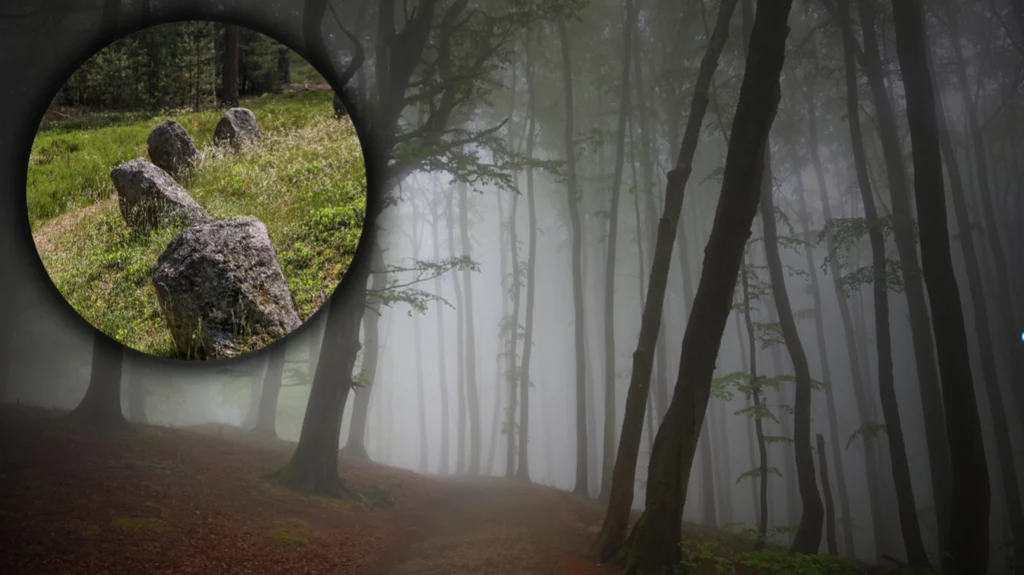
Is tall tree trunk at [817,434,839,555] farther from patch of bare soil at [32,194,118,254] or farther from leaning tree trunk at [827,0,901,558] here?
patch of bare soil at [32,194,118,254]

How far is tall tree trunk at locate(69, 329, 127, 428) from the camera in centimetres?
221

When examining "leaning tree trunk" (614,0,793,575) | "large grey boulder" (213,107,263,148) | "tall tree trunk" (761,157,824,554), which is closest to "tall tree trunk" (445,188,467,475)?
"leaning tree trunk" (614,0,793,575)

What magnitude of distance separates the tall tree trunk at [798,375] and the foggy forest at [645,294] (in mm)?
12

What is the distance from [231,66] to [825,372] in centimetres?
348

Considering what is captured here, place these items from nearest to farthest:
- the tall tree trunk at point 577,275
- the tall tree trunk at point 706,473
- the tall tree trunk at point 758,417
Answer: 1. the tall tree trunk at point 758,417
2. the tall tree trunk at point 577,275
3. the tall tree trunk at point 706,473

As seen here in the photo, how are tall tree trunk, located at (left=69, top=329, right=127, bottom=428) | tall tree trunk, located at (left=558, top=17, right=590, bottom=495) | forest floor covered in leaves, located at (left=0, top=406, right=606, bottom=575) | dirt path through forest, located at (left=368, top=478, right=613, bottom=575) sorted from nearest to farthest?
1. forest floor covered in leaves, located at (left=0, top=406, right=606, bottom=575)
2. dirt path through forest, located at (left=368, top=478, right=613, bottom=575)
3. tall tree trunk, located at (left=69, top=329, right=127, bottom=428)
4. tall tree trunk, located at (left=558, top=17, right=590, bottom=495)

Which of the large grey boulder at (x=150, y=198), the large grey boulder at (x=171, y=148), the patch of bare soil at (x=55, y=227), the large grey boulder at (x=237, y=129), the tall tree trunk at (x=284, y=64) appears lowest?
the patch of bare soil at (x=55, y=227)

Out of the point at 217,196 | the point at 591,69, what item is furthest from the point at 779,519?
the point at 217,196

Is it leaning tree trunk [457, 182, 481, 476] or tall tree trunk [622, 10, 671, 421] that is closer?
leaning tree trunk [457, 182, 481, 476]

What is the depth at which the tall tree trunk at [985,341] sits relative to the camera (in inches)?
98.9

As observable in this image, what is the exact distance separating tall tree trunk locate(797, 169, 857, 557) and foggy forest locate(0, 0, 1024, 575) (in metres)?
0.02

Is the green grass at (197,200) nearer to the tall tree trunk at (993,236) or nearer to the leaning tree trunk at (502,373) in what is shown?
the leaning tree trunk at (502,373)

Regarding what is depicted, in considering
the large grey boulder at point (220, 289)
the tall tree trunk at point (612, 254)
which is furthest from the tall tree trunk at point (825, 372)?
the large grey boulder at point (220, 289)

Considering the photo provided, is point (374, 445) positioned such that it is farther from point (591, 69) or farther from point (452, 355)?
point (591, 69)
